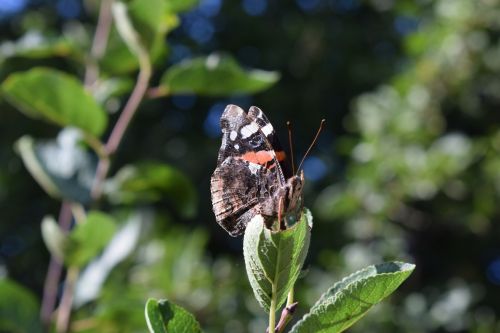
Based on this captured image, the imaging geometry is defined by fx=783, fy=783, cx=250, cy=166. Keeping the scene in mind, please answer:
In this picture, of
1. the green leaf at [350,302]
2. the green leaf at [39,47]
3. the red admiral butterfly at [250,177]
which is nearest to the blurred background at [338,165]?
the green leaf at [39,47]

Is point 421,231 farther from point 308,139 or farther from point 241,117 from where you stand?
point 241,117

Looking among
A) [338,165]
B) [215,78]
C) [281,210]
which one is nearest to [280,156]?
[281,210]

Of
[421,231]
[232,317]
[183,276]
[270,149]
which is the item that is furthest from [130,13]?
[421,231]

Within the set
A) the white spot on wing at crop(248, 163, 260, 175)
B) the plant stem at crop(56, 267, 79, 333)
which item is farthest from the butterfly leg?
the plant stem at crop(56, 267, 79, 333)

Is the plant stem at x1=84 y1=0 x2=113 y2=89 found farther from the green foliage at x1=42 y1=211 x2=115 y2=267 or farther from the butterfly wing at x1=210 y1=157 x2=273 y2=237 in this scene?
the butterfly wing at x1=210 y1=157 x2=273 y2=237

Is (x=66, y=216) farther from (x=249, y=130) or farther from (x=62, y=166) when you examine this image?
(x=249, y=130)

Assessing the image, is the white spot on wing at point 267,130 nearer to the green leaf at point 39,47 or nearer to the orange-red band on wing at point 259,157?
the orange-red band on wing at point 259,157
